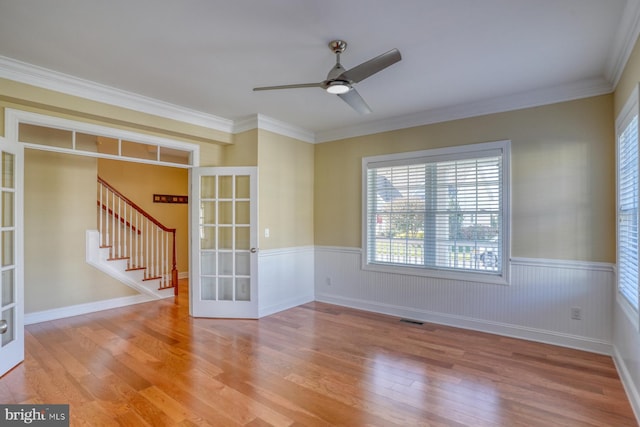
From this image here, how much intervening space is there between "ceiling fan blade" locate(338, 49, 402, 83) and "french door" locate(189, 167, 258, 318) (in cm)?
232

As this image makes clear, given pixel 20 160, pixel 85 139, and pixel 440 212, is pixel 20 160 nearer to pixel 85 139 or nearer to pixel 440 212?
pixel 85 139

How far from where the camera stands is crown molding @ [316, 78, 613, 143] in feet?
11.1

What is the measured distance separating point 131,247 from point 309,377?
4155mm

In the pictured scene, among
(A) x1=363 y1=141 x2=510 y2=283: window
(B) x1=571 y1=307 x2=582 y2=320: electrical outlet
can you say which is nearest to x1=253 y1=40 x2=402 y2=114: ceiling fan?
(A) x1=363 y1=141 x2=510 y2=283: window

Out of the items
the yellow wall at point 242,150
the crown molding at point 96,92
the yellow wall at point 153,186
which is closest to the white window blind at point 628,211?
the yellow wall at point 242,150

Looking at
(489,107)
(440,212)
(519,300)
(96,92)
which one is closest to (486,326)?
(519,300)

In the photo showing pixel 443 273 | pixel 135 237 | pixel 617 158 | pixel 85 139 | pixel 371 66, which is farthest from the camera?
pixel 135 237

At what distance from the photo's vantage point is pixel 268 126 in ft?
15.4

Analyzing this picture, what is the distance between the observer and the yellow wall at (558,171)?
10.9 feet

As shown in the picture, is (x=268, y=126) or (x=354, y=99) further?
(x=268, y=126)

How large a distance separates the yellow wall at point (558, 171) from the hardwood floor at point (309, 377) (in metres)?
1.12

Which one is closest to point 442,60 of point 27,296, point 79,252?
point 79,252

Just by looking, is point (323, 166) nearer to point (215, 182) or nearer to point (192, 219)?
point (215, 182)

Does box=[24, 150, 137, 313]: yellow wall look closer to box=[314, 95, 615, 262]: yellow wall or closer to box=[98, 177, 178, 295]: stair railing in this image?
box=[98, 177, 178, 295]: stair railing
